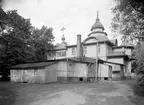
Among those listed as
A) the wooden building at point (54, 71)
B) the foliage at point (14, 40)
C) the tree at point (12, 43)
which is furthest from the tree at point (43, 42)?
the wooden building at point (54, 71)

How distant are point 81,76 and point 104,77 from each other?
540cm

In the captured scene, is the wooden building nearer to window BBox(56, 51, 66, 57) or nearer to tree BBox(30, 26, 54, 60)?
window BBox(56, 51, 66, 57)

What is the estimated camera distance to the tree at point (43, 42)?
3458 centimetres

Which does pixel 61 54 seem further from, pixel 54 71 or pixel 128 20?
pixel 128 20

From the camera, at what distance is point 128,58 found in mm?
30156

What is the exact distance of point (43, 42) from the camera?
36.1m

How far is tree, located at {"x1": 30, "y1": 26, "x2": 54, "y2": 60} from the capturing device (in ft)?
113

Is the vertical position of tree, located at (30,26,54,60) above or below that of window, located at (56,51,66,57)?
above

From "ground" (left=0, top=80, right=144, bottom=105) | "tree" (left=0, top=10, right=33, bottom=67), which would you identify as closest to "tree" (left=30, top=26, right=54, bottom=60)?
"tree" (left=0, top=10, right=33, bottom=67)

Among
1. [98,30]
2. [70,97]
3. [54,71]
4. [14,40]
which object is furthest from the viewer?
[98,30]

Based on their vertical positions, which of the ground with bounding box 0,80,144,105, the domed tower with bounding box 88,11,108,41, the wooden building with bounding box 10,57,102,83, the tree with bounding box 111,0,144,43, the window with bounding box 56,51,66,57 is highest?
the domed tower with bounding box 88,11,108,41

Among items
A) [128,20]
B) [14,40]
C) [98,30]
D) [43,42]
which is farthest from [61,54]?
[128,20]

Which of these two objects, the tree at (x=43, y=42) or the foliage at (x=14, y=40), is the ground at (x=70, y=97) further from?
the tree at (x=43, y=42)

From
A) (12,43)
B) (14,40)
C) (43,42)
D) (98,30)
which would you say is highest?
(98,30)
